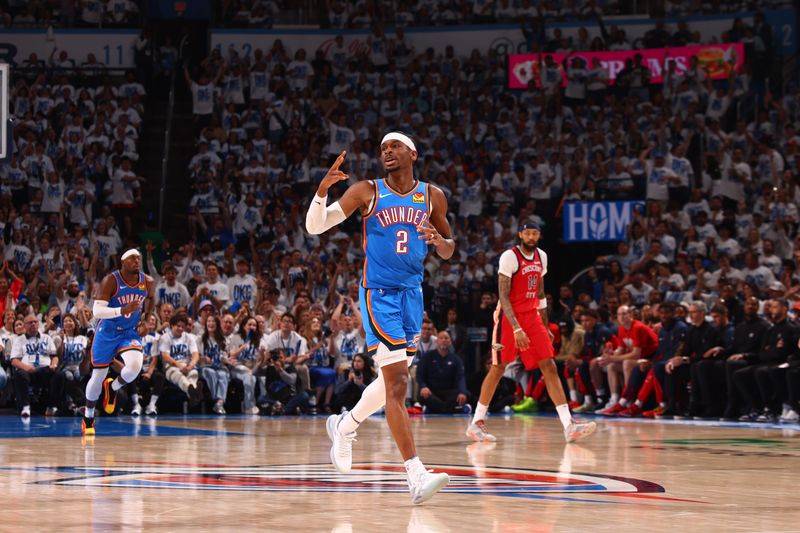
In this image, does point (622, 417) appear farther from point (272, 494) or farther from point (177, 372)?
point (272, 494)

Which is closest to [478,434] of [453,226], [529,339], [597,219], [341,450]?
[529,339]

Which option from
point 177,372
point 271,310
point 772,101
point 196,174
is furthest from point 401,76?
point 177,372

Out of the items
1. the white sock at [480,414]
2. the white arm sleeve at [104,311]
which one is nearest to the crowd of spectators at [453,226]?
the white arm sleeve at [104,311]

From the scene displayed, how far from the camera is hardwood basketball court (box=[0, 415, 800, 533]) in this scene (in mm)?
6406

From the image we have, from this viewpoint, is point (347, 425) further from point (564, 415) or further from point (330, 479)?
point (564, 415)

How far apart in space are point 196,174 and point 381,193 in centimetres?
1702

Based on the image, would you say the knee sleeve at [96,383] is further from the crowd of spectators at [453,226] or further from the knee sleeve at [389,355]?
the knee sleeve at [389,355]

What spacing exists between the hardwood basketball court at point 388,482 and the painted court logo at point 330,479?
0.01 metres

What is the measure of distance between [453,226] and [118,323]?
1030 centimetres

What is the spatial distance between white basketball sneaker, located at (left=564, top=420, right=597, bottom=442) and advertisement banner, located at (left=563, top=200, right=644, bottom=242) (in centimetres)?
987

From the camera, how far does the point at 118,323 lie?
13.7 meters

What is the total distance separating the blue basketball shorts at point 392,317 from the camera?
25.6 feet

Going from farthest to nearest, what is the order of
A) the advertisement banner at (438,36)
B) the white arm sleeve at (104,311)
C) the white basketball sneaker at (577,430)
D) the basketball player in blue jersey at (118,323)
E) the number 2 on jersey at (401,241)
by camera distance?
1. the advertisement banner at (438,36)
2. the basketball player in blue jersey at (118,323)
3. the white arm sleeve at (104,311)
4. the white basketball sneaker at (577,430)
5. the number 2 on jersey at (401,241)

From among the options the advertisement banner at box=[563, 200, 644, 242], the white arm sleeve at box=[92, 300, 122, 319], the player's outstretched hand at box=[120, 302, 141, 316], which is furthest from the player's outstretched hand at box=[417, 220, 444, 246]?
the advertisement banner at box=[563, 200, 644, 242]
